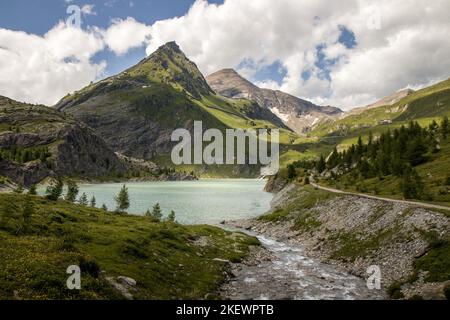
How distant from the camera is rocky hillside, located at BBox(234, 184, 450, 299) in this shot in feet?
117

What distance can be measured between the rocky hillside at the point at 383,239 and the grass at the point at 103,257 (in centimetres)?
1440

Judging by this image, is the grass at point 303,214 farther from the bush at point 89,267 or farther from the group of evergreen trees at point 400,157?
the bush at point 89,267

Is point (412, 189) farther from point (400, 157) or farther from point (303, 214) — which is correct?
point (400, 157)

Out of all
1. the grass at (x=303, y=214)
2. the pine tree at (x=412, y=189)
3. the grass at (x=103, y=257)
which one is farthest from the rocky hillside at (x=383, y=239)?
Result: the grass at (x=103, y=257)

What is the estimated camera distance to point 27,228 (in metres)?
39.9

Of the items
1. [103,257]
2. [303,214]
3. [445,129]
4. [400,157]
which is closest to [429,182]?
[303,214]

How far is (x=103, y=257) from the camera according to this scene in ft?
121

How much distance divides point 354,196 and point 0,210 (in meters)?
66.2

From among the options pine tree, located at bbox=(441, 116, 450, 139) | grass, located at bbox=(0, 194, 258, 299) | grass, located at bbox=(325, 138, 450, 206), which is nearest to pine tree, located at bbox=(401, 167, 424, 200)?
grass, located at bbox=(325, 138, 450, 206)

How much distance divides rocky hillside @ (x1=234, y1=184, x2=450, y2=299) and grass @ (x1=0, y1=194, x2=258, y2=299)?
14400mm

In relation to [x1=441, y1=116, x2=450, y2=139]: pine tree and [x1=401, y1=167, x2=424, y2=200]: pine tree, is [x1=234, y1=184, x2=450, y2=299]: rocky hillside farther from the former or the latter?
[x1=441, y1=116, x2=450, y2=139]: pine tree

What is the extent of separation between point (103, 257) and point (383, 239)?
36.9 meters
